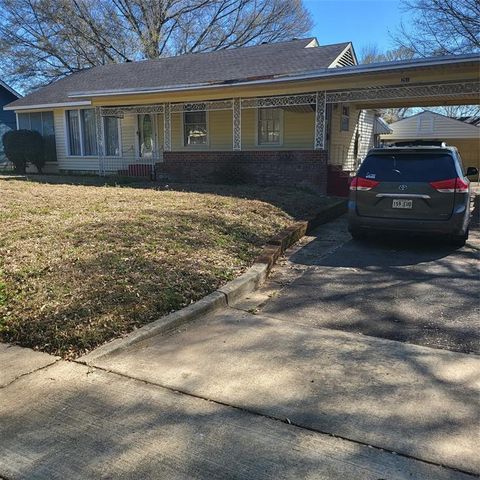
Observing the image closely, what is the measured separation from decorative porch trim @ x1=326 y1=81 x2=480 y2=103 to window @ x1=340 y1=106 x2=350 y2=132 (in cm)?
309

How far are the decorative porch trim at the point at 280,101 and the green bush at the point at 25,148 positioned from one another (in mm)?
→ 10331

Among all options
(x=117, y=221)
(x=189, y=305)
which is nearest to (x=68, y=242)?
(x=117, y=221)

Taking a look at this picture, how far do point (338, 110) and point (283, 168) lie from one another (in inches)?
140

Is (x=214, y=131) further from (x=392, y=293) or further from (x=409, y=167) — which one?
(x=392, y=293)

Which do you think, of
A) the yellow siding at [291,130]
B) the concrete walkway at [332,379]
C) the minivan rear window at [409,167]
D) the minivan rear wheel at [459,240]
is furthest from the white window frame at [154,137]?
the concrete walkway at [332,379]

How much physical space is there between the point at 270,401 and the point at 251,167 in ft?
41.4

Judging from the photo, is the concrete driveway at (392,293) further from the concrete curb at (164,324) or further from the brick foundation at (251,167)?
the brick foundation at (251,167)

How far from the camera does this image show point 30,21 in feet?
113

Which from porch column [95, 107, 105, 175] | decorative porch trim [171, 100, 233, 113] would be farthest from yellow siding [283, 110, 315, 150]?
porch column [95, 107, 105, 175]

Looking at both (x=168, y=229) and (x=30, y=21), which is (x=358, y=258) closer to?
(x=168, y=229)

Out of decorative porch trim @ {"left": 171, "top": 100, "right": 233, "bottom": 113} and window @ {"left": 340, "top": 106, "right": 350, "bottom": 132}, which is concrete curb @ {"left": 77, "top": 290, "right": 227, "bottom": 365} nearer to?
decorative porch trim @ {"left": 171, "top": 100, "right": 233, "bottom": 113}

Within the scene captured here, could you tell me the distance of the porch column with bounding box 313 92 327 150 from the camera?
14188mm

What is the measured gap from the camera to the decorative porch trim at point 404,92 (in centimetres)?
1263

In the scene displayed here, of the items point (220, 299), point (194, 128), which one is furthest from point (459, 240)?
point (194, 128)
